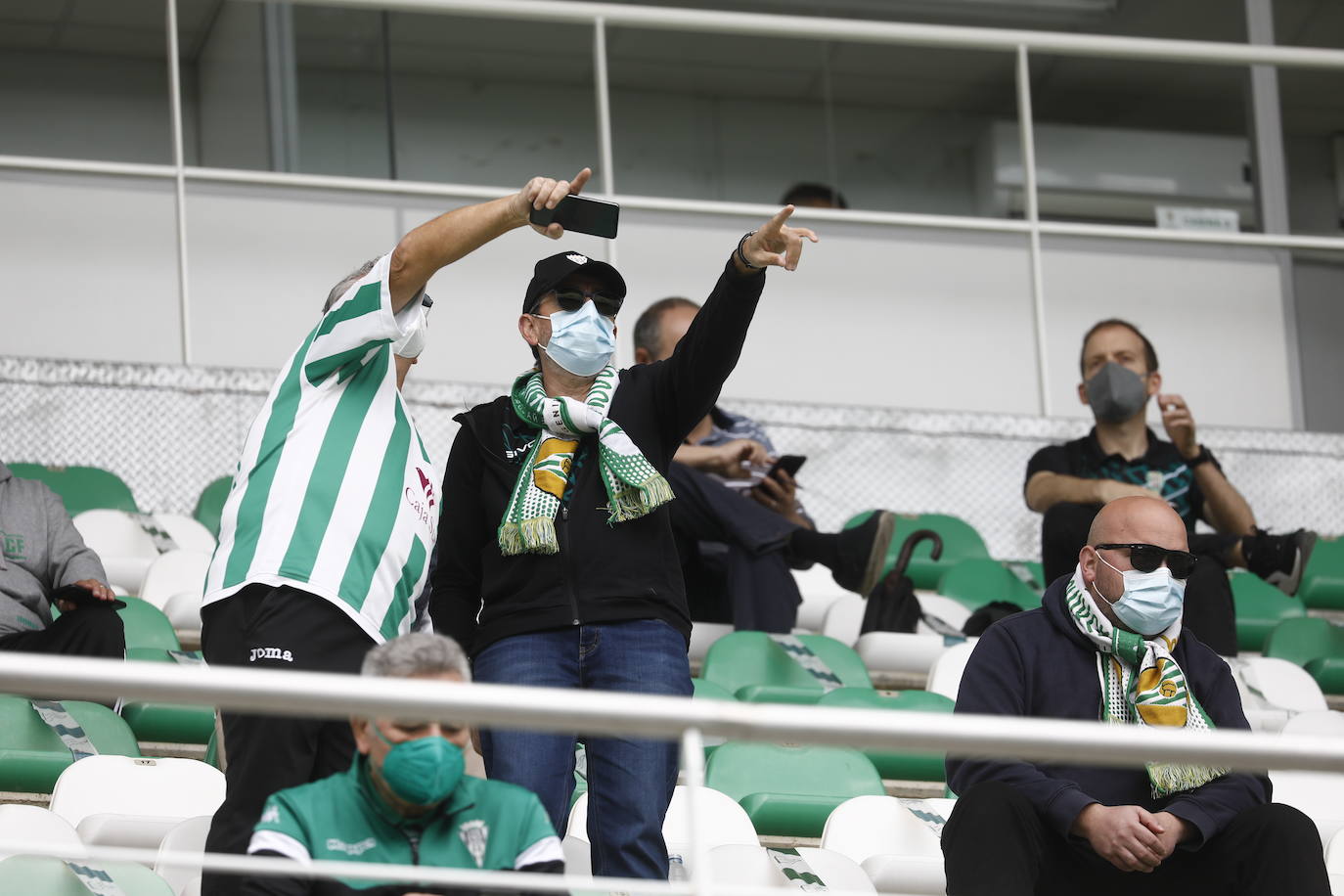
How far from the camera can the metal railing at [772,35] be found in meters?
6.85

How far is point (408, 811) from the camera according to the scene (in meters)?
2.73

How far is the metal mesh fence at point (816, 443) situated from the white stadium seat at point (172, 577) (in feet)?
4.37

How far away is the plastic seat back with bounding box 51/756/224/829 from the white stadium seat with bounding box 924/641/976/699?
75.7 inches

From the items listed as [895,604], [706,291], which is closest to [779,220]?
[895,604]

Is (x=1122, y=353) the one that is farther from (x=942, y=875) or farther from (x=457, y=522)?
(x=457, y=522)

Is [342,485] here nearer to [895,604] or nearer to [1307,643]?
[895,604]

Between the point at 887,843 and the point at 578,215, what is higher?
Result: the point at 578,215

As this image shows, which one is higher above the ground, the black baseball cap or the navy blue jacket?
the black baseball cap

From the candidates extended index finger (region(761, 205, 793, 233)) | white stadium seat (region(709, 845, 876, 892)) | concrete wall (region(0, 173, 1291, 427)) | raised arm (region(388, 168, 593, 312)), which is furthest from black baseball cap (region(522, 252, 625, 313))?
concrete wall (region(0, 173, 1291, 427))

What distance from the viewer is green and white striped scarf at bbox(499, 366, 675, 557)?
3.24m

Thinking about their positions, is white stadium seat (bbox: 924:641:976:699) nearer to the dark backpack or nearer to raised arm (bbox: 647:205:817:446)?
the dark backpack

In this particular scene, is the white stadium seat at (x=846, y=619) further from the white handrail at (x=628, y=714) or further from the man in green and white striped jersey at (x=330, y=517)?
the white handrail at (x=628, y=714)

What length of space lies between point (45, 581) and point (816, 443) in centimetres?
333

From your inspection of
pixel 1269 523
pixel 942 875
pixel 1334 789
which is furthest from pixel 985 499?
pixel 942 875
